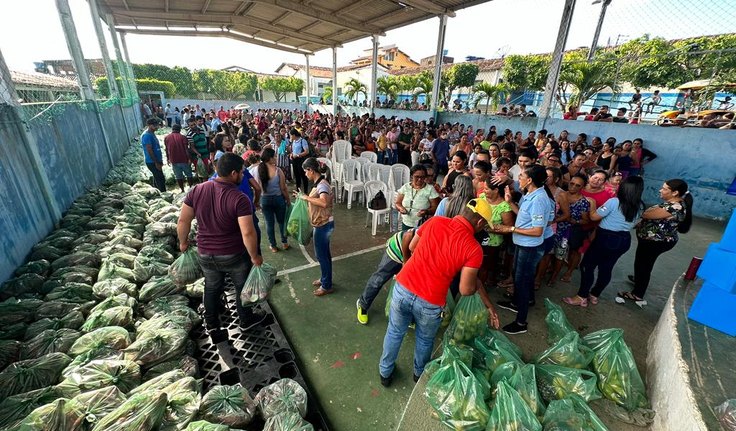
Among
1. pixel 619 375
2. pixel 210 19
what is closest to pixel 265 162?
pixel 619 375

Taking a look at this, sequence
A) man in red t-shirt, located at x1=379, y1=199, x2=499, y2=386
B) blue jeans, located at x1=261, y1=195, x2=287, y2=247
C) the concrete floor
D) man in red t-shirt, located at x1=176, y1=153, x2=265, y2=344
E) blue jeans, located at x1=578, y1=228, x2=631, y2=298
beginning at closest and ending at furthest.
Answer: man in red t-shirt, located at x1=379, y1=199, x2=499, y2=386 → the concrete floor → man in red t-shirt, located at x1=176, y1=153, x2=265, y2=344 → blue jeans, located at x1=578, y1=228, x2=631, y2=298 → blue jeans, located at x1=261, y1=195, x2=287, y2=247

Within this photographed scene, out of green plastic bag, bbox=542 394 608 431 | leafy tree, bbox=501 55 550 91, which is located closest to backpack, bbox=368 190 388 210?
green plastic bag, bbox=542 394 608 431

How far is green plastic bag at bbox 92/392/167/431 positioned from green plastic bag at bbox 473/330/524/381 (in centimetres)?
210

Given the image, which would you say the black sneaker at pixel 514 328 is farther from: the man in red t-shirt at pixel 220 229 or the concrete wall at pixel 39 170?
the concrete wall at pixel 39 170

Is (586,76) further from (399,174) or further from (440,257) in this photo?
(440,257)

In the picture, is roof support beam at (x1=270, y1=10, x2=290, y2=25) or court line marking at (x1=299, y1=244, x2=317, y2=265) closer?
court line marking at (x1=299, y1=244, x2=317, y2=265)

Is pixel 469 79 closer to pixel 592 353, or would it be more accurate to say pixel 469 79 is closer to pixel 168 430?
pixel 592 353

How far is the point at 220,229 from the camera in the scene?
2562 mm

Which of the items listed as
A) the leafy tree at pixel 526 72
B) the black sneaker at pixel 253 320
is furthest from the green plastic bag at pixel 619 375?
the leafy tree at pixel 526 72

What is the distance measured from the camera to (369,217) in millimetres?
5898

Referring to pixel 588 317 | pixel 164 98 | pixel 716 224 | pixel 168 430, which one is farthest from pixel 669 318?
pixel 164 98

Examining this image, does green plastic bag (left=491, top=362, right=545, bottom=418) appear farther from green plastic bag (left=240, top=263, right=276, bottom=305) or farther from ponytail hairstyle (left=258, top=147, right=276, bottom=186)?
ponytail hairstyle (left=258, top=147, right=276, bottom=186)

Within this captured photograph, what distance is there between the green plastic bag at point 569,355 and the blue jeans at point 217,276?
2.58 meters

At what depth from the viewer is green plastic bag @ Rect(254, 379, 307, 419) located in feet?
6.68
